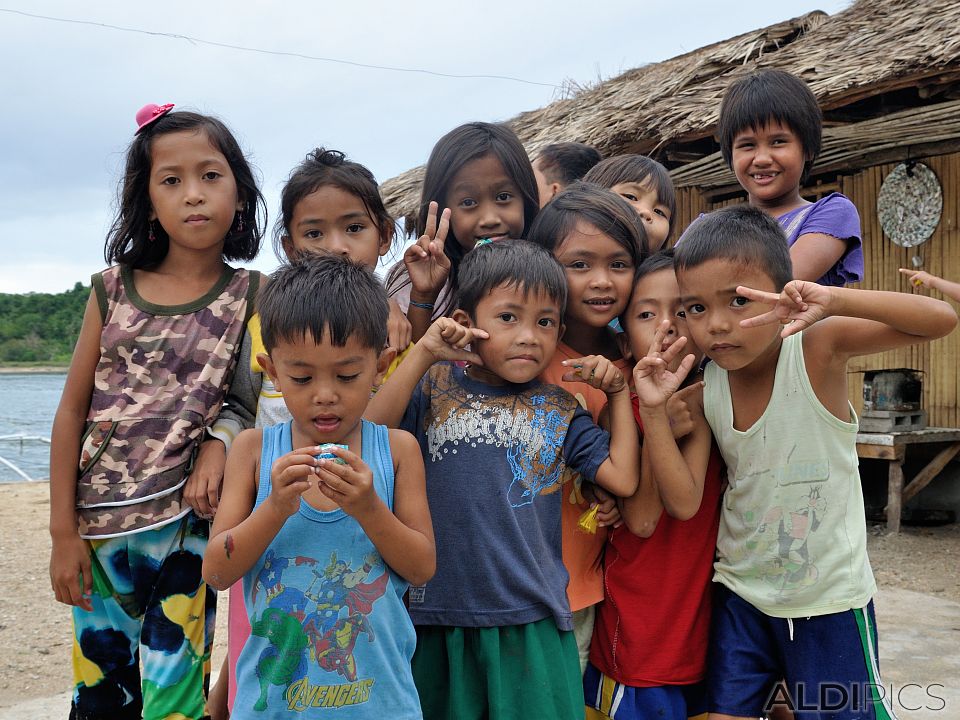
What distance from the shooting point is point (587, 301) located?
2.15 metres

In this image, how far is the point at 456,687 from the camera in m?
1.88

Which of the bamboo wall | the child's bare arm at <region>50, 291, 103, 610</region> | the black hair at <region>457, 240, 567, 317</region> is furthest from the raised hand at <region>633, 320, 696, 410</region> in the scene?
the bamboo wall

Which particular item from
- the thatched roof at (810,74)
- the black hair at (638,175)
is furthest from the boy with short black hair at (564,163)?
the thatched roof at (810,74)

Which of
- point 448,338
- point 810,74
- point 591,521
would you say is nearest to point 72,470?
point 448,338

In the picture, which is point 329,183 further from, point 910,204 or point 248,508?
point 910,204

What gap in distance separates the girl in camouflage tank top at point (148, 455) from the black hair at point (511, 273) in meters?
0.63

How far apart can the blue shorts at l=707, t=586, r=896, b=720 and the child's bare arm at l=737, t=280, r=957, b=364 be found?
643 mm

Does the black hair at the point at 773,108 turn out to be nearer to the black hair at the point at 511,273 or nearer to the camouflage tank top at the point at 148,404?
the black hair at the point at 511,273

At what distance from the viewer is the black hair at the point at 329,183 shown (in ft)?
7.64

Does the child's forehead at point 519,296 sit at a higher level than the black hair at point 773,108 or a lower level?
lower

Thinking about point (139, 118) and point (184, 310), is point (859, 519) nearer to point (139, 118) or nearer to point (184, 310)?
point (184, 310)

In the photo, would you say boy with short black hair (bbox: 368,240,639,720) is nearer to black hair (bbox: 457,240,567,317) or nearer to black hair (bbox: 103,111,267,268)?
black hair (bbox: 457,240,567,317)

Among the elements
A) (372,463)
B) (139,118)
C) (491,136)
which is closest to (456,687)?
(372,463)

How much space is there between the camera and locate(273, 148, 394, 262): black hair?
2.33 metres
